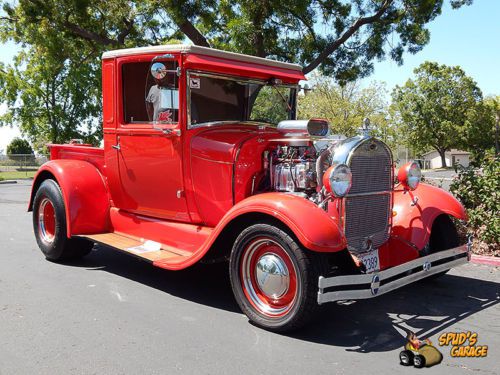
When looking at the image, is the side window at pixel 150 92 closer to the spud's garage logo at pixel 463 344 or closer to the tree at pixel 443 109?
the spud's garage logo at pixel 463 344

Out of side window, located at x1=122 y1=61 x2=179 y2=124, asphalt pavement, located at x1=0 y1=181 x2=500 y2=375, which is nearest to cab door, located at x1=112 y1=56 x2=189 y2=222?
side window, located at x1=122 y1=61 x2=179 y2=124

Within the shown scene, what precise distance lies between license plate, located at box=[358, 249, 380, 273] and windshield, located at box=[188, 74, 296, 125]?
1.95 metres

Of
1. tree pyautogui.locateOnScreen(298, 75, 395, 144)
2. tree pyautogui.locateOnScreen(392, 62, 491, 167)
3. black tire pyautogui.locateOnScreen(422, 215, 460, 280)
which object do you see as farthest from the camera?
tree pyautogui.locateOnScreen(392, 62, 491, 167)

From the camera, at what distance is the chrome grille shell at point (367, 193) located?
4039 mm

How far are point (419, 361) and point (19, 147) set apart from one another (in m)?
45.6

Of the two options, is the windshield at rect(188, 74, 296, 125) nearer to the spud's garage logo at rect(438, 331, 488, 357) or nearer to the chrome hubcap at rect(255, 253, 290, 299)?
the chrome hubcap at rect(255, 253, 290, 299)

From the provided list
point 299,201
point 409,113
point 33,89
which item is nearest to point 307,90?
point 299,201

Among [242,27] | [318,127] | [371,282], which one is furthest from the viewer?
[242,27]

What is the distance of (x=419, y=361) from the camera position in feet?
10.5

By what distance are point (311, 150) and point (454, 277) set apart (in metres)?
2.41

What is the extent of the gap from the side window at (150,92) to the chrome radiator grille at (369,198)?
6.10 ft

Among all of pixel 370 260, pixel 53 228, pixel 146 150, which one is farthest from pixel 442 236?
pixel 53 228

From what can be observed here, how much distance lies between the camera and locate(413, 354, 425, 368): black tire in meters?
3.20

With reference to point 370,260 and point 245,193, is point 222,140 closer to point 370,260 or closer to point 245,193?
point 245,193
